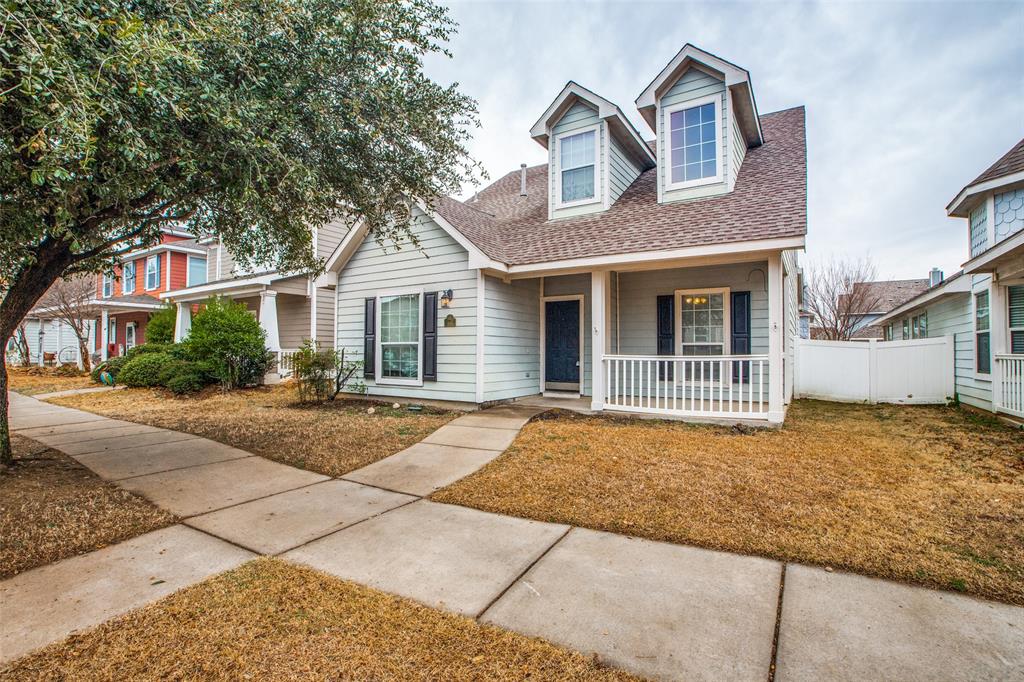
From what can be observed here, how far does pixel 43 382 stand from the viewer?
1473 centimetres

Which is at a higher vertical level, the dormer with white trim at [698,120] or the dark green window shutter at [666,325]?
the dormer with white trim at [698,120]

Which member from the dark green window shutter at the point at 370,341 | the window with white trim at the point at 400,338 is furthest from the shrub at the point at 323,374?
the window with white trim at the point at 400,338

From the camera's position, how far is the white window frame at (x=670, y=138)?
8.49 m

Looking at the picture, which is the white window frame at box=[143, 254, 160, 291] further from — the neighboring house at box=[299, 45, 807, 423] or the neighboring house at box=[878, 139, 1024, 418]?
the neighboring house at box=[878, 139, 1024, 418]

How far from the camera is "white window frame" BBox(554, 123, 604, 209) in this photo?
31.2ft

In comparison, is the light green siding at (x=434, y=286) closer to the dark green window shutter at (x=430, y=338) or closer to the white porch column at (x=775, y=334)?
the dark green window shutter at (x=430, y=338)

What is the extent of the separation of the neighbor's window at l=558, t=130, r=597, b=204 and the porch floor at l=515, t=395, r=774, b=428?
4.22 metres

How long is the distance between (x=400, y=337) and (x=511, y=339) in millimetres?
2400

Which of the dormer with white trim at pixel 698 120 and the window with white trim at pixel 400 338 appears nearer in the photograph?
the dormer with white trim at pixel 698 120

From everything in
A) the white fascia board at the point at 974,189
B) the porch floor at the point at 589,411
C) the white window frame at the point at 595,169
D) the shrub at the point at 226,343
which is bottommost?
the porch floor at the point at 589,411

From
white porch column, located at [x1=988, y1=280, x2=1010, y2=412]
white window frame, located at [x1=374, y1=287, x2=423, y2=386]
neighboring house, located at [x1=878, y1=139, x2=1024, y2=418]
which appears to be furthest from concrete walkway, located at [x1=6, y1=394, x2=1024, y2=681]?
white porch column, located at [x1=988, y1=280, x2=1010, y2=412]

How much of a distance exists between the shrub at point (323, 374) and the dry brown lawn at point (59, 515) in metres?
4.62

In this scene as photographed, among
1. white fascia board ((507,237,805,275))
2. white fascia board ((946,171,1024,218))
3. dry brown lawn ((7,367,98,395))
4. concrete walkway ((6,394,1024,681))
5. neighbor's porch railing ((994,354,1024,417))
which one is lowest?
concrete walkway ((6,394,1024,681))

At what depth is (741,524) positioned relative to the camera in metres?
3.56
